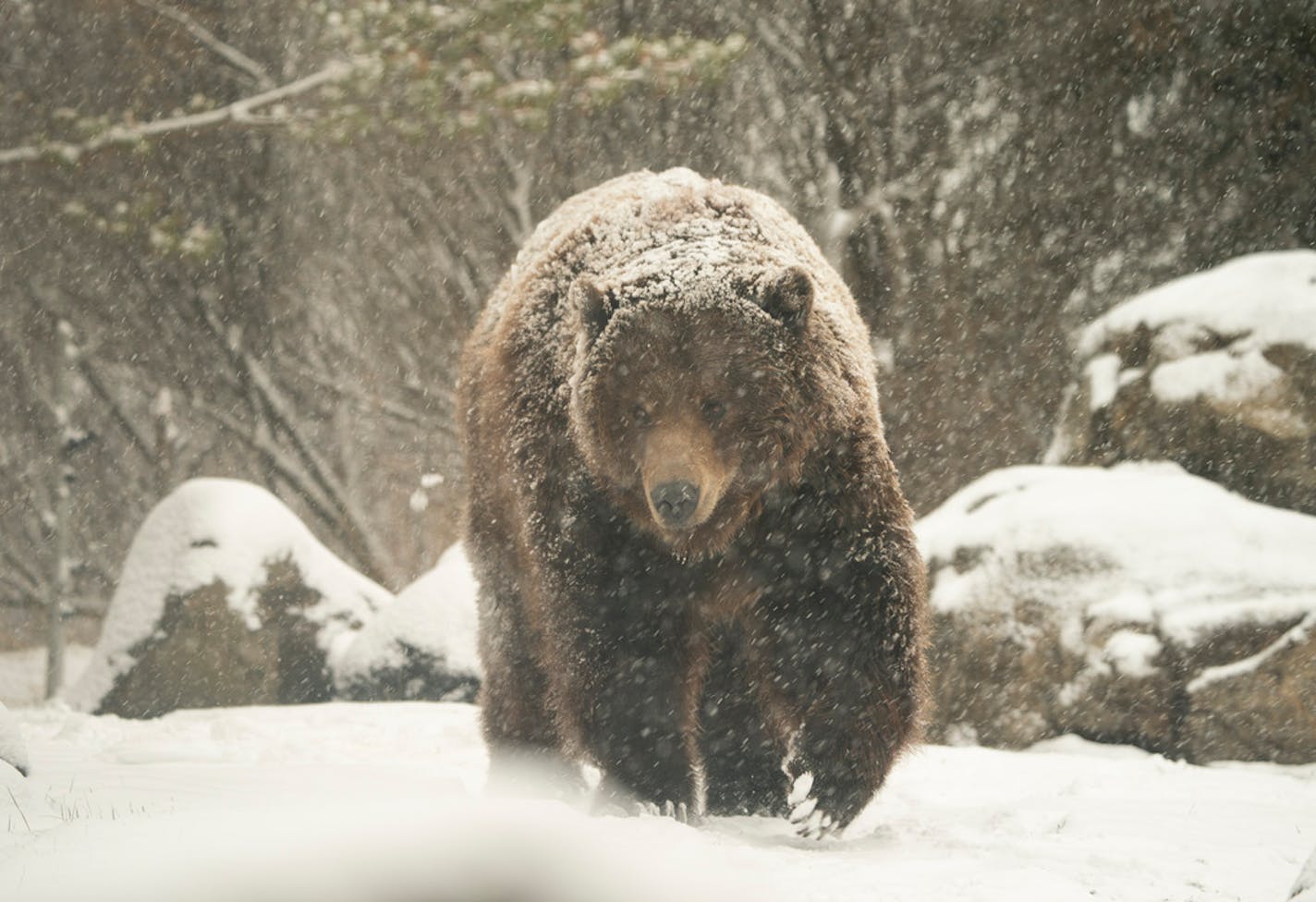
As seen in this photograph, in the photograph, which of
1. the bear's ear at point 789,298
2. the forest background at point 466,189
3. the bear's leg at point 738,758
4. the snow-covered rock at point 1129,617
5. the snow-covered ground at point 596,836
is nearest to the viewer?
the snow-covered ground at point 596,836

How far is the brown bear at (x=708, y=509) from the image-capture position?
4.38 m

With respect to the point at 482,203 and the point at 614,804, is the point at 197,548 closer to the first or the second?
the point at 482,203

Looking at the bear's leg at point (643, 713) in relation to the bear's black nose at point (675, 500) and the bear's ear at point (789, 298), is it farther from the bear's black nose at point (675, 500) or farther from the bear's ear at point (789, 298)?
the bear's ear at point (789, 298)

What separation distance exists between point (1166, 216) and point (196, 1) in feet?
32.2

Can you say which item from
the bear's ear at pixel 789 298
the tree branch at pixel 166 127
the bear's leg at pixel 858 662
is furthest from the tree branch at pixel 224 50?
the bear's leg at pixel 858 662

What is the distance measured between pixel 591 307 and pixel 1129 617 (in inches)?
151

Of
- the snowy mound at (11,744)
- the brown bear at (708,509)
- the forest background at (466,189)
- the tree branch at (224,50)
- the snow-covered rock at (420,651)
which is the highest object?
the tree branch at (224,50)

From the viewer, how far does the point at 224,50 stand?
1377 cm

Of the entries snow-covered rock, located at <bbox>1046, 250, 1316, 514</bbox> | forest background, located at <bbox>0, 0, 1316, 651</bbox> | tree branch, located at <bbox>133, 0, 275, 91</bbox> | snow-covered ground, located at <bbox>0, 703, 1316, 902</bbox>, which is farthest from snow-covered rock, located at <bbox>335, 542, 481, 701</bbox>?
tree branch, located at <bbox>133, 0, 275, 91</bbox>

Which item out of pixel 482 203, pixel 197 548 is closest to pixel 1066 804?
pixel 197 548

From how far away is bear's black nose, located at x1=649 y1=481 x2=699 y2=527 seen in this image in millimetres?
4023

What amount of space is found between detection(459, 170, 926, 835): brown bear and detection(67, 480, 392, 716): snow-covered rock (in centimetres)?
563

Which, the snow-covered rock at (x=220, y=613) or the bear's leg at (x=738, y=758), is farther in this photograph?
the snow-covered rock at (x=220, y=613)

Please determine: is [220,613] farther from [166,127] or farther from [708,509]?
[708,509]
